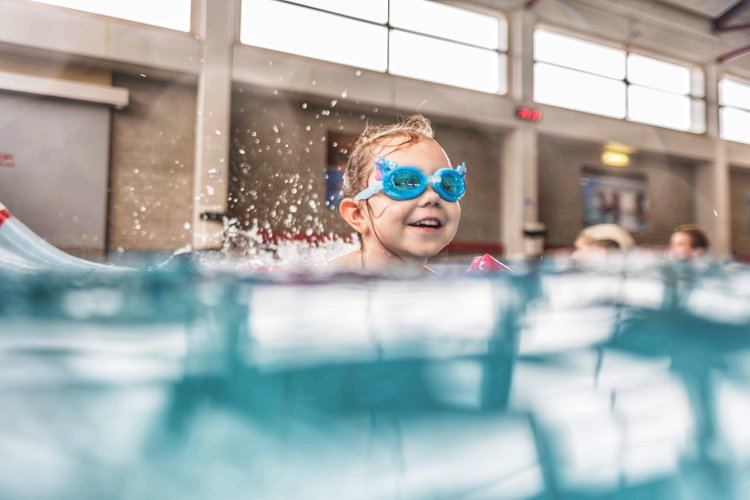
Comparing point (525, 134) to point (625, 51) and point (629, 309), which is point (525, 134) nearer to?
point (625, 51)

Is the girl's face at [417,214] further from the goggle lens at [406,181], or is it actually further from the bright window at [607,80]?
the bright window at [607,80]

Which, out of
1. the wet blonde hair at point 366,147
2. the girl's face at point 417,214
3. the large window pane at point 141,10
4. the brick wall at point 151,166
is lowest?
the girl's face at point 417,214

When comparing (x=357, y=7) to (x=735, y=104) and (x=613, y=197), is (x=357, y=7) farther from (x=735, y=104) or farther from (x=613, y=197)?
(x=735, y=104)

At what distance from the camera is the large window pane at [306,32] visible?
10.6 feet

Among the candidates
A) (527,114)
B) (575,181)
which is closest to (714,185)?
(575,181)

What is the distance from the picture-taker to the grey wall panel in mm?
3516

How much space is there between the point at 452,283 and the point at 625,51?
4855 millimetres

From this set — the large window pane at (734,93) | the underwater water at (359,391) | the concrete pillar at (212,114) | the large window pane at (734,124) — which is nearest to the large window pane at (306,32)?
the concrete pillar at (212,114)

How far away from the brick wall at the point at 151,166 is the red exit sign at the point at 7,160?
625 millimetres

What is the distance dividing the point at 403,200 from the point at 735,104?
5.71 m

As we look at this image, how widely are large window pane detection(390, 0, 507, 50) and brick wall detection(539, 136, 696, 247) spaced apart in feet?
4.40

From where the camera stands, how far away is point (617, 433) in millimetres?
366

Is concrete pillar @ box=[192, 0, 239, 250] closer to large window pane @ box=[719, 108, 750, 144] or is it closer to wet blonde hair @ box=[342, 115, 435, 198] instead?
wet blonde hair @ box=[342, 115, 435, 198]

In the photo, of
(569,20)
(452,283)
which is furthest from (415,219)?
(569,20)
